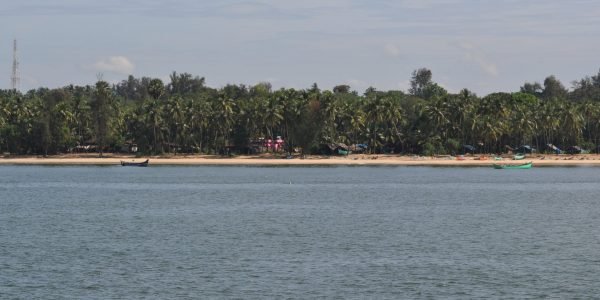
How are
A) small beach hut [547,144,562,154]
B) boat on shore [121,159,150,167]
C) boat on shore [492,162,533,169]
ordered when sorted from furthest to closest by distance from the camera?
small beach hut [547,144,562,154], boat on shore [121,159,150,167], boat on shore [492,162,533,169]

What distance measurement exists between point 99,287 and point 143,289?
7.11 ft

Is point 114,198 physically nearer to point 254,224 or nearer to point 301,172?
point 254,224

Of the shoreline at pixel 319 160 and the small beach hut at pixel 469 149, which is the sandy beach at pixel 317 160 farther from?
the small beach hut at pixel 469 149

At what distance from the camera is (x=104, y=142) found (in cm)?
17238

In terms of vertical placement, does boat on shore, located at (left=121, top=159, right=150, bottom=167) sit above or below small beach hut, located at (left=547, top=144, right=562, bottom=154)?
below

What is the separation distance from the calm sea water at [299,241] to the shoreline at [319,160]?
141ft

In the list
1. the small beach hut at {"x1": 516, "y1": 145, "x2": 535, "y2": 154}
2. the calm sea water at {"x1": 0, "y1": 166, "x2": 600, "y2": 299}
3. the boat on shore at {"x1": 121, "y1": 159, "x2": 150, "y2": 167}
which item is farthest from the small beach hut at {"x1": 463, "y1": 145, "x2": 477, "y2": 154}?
the boat on shore at {"x1": 121, "y1": 159, "x2": 150, "y2": 167}

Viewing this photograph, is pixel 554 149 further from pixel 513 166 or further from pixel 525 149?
pixel 513 166

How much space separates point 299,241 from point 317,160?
105 metres

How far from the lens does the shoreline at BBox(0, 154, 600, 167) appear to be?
6299 inches

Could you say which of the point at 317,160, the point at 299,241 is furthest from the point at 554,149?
the point at 299,241

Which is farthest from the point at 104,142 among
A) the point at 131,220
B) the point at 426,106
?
the point at 131,220

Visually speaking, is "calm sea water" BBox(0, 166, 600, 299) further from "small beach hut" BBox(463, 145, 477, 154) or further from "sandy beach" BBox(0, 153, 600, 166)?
"small beach hut" BBox(463, 145, 477, 154)

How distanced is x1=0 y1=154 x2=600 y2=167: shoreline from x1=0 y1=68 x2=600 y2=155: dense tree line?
9.74 feet
